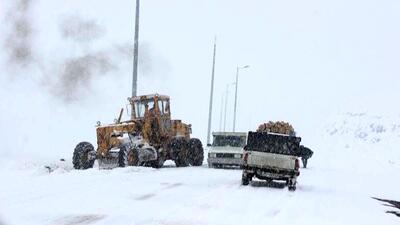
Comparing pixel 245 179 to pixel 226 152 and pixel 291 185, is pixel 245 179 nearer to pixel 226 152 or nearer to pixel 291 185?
pixel 291 185

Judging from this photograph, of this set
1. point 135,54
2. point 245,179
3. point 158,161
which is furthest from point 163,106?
point 245,179

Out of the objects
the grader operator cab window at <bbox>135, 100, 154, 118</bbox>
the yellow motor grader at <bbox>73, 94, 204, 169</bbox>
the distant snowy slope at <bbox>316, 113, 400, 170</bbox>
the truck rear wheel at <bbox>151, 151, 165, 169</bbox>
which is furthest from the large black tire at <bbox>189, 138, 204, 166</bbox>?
the distant snowy slope at <bbox>316, 113, 400, 170</bbox>

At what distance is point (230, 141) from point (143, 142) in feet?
22.5

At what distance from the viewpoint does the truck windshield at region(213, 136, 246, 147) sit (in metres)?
31.8

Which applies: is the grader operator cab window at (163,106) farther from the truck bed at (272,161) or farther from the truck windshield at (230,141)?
the truck bed at (272,161)

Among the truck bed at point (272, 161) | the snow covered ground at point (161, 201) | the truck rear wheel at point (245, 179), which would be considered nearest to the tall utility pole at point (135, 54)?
the snow covered ground at point (161, 201)

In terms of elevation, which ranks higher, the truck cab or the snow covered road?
the snow covered road

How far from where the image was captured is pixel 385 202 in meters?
18.6

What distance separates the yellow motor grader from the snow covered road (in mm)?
3882

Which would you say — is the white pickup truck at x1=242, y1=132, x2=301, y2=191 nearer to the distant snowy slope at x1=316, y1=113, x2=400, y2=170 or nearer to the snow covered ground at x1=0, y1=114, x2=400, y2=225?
the snow covered ground at x1=0, y1=114, x2=400, y2=225

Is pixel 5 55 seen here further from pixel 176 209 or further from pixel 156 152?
pixel 176 209

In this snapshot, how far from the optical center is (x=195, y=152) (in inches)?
1206

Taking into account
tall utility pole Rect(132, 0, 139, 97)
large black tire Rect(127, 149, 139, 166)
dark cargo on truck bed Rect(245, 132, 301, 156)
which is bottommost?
large black tire Rect(127, 149, 139, 166)

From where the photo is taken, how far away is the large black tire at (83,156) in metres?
25.8
